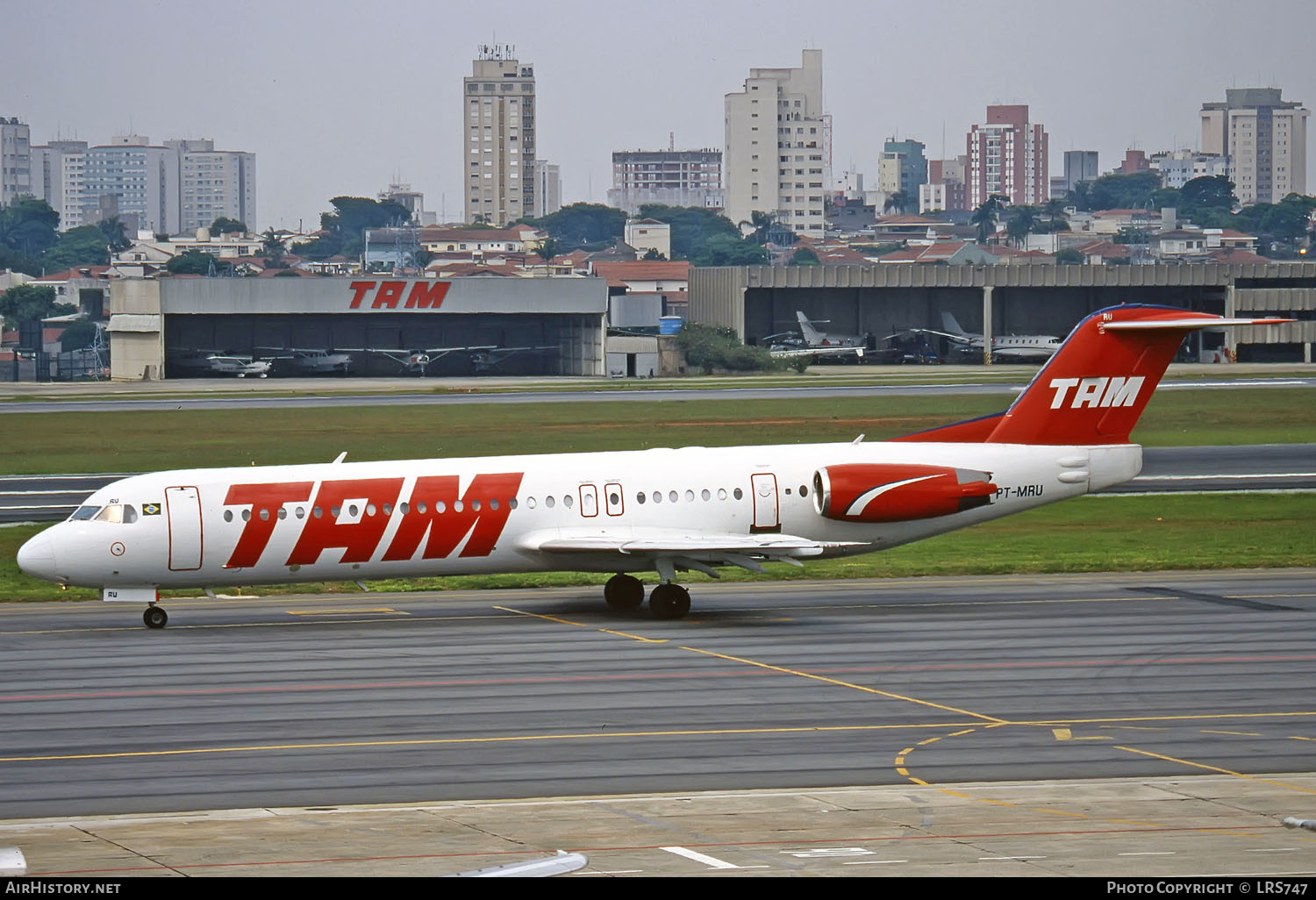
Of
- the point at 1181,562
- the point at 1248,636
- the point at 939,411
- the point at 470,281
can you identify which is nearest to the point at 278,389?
the point at 470,281

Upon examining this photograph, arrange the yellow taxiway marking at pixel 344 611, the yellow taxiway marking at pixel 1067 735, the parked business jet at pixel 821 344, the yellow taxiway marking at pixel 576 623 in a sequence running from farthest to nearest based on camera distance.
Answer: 1. the parked business jet at pixel 821 344
2. the yellow taxiway marking at pixel 344 611
3. the yellow taxiway marking at pixel 576 623
4. the yellow taxiway marking at pixel 1067 735

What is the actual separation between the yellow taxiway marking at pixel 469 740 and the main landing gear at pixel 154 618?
430 inches

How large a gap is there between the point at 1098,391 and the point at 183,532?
19572mm

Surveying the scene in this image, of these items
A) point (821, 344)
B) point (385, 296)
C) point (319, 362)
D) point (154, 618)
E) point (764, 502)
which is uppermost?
point (385, 296)

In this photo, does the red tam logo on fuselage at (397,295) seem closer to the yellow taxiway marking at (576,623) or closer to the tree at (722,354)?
the tree at (722,354)

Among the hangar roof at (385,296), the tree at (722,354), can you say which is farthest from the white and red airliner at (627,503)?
the tree at (722,354)

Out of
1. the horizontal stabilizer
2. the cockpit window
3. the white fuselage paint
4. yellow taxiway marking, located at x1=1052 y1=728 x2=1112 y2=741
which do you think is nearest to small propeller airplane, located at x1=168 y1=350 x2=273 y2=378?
the white fuselage paint

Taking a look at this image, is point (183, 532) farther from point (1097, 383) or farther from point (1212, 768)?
point (1212, 768)

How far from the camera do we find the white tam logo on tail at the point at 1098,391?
120ft

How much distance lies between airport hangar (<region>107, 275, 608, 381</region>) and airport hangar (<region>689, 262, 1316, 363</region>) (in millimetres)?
18970

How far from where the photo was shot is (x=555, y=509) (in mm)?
34344

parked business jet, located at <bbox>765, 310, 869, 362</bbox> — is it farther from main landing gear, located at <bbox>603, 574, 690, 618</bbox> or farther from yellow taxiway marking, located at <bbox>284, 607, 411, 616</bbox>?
yellow taxiway marking, located at <bbox>284, 607, 411, 616</bbox>

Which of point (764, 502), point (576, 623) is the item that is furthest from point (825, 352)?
point (576, 623)

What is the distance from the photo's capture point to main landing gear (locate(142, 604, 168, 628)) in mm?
33219
